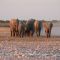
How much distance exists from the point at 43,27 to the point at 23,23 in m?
0.91

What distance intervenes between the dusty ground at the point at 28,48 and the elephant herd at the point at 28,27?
0.89m

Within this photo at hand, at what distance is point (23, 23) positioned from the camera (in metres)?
13.5

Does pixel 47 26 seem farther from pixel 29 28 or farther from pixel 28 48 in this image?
pixel 28 48

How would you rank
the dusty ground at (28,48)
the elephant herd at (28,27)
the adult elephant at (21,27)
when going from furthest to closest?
the adult elephant at (21,27) < the elephant herd at (28,27) < the dusty ground at (28,48)

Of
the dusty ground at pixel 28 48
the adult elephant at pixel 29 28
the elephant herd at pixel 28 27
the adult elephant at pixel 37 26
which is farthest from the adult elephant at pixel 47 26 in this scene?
the dusty ground at pixel 28 48

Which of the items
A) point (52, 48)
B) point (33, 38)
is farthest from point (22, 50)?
point (33, 38)

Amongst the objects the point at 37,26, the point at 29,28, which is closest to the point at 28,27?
the point at 29,28

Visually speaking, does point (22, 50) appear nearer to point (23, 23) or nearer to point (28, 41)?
point (28, 41)

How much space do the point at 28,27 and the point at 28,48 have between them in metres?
3.51

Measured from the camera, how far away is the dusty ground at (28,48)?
923 centimetres

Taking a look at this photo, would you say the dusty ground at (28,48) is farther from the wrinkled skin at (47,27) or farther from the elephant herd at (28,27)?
the wrinkled skin at (47,27)

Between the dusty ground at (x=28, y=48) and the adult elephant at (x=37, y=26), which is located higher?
the adult elephant at (x=37, y=26)

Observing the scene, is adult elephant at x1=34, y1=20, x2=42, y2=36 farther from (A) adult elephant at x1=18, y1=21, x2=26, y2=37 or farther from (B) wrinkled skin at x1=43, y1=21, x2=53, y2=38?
(A) adult elephant at x1=18, y1=21, x2=26, y2=37

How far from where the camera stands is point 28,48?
10281 millimetres
